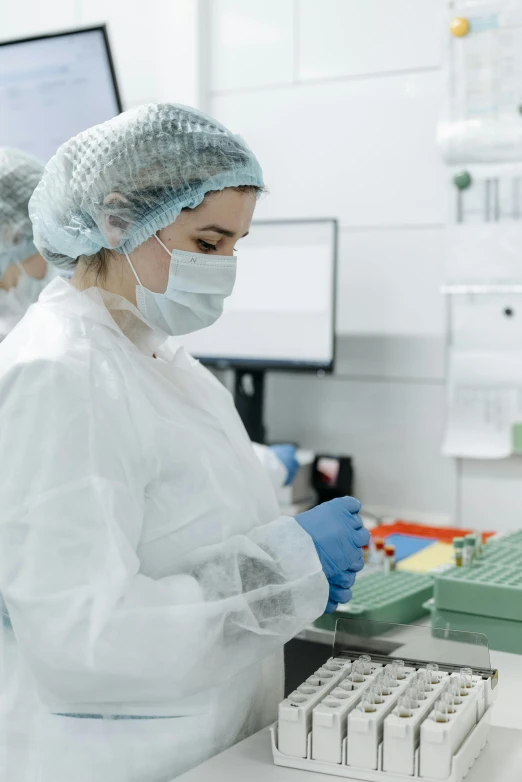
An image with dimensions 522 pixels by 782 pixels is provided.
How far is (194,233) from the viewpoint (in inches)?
43.4

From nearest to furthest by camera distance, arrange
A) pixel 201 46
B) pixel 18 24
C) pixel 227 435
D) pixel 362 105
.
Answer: pixel 227 435 → pixel 362 105 → pixel 201 46 → pixel 18 24

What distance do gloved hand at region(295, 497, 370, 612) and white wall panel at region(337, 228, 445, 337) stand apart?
1.37 m

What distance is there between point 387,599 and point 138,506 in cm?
66

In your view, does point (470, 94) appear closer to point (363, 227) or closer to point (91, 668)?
point (363, 227)

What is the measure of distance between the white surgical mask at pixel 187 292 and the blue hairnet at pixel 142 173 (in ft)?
0.16

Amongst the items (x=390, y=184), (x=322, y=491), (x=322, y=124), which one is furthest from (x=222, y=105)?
(x=322, y=491)

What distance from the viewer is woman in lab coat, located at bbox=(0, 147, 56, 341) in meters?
1.86

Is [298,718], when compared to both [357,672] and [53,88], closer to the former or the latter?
[357,672]

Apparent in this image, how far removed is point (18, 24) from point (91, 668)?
109 inches

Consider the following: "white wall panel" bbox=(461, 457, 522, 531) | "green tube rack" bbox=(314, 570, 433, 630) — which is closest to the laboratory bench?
"green tube rack" bbox=(314, 570, 433, 630)

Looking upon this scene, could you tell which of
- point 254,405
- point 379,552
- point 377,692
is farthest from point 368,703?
point 254,405

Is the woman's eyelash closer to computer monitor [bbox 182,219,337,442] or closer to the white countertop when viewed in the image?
the white countertop

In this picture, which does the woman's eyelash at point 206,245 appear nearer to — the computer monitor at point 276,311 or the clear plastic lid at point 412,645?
the clear plastic lid at point 412,645

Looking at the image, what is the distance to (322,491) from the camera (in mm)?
2479
